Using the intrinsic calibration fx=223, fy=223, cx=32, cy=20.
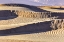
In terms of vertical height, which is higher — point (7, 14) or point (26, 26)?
point (26, 26)

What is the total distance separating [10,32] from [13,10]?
7150 millimetres

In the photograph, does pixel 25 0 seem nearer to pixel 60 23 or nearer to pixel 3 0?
pixel 3 0

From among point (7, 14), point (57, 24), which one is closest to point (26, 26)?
point (57, 24)

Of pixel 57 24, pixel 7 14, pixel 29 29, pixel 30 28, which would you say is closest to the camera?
pixel 29 29

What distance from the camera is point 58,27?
51.7 feet

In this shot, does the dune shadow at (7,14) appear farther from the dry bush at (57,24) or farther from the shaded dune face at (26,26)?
the dry bush at (57,24)

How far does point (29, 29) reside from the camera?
15.0m

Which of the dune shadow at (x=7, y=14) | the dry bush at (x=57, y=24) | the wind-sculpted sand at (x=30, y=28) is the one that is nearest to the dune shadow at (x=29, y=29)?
the wind-sculpted sand at (x=30, y=28)

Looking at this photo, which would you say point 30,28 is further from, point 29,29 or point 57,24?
point 57,24

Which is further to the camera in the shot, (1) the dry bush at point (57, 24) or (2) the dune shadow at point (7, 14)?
(2) the dune shadow at point (7, 14)

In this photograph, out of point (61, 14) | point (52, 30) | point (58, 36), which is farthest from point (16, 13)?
point (58, 36)

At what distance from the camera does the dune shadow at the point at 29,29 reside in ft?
44.7

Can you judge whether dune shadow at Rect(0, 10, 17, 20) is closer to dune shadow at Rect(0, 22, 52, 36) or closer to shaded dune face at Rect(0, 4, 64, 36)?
shaded dune face at Rect(0, 4, 64, 36)

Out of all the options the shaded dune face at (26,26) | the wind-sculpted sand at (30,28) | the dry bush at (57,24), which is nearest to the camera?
the wind-sculpted sand at (30,28)
